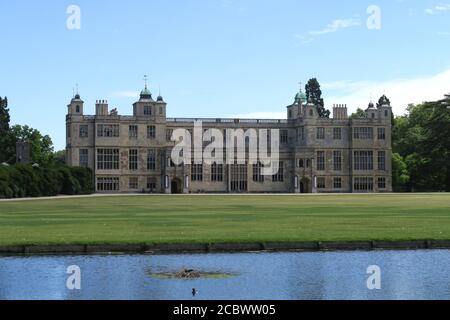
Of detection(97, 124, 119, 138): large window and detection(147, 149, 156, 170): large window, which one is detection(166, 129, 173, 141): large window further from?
detection(97, 124, 119, 138): large window

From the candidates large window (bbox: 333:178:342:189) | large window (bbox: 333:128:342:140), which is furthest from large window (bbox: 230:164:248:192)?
large window (bbox: 333:128:342:140)

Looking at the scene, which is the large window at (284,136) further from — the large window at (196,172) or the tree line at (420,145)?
the tree line at (420,145)

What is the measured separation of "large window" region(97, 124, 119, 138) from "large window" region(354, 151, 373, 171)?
29.2 m

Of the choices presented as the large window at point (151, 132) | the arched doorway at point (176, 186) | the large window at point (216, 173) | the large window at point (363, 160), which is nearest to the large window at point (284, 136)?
the large window at point (363, 160)

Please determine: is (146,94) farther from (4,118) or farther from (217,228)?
(217,228)

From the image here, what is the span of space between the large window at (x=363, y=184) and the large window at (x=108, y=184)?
28.7 metres

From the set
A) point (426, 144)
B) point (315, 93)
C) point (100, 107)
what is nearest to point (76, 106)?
point (100, 107)

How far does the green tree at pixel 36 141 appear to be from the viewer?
10356 cm

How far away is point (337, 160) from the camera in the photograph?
9475 cm

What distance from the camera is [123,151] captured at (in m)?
89.4

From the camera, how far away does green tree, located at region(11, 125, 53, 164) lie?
103562mm

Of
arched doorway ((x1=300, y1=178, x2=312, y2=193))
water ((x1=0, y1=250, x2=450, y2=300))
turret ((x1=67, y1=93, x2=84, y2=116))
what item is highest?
turret ((x1=67, y1=93, x2=84, y2=116))

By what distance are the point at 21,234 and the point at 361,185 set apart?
74771 millimetres

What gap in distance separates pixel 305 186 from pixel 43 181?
35951 mm
